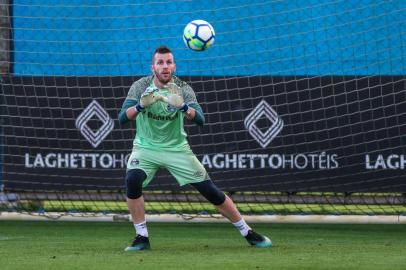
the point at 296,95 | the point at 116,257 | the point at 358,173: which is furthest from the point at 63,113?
the point at 116,257

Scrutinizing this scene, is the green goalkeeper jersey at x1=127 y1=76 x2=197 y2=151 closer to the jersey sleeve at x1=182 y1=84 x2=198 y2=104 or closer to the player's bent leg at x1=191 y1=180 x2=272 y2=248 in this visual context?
the jersey sleeve at x1=182 y1=84 x2=198 y2=104

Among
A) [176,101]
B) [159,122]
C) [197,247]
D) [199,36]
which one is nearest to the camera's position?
[176,101]

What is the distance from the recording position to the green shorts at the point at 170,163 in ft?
31.7

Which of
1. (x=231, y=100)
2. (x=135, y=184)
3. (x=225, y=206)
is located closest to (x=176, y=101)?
(x=135, y=184)

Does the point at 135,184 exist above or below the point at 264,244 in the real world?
above

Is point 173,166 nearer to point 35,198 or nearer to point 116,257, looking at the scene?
point 116,257

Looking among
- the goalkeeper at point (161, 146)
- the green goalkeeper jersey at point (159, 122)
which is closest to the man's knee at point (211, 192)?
the goalkeeper at point (161, 146)

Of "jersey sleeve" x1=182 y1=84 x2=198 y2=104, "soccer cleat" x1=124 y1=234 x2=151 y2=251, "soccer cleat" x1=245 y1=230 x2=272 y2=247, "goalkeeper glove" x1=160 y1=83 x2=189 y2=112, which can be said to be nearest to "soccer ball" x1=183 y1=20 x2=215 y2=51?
"jersey sleeve" x1=182 y1=84 x2=198 y2=104

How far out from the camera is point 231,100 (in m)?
13.4

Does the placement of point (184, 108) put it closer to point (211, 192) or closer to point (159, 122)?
point (159, 122)

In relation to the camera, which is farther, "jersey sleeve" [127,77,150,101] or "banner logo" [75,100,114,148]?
"banner logo" [75,100,114,148]

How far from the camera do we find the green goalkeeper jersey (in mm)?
9625

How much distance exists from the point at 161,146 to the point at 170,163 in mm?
177

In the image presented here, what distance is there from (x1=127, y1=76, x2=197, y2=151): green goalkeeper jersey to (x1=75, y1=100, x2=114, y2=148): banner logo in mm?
3840
